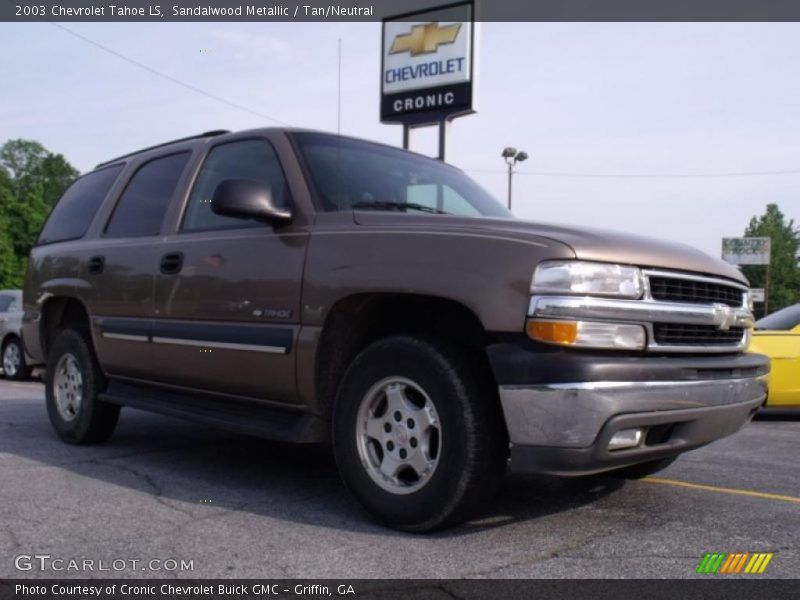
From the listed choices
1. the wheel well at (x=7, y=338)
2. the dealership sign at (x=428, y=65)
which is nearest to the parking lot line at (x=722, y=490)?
the wheel well at (x=7, y=338)

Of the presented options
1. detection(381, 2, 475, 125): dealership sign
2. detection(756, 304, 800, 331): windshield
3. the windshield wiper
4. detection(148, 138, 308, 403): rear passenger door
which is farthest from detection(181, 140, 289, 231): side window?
detection(381, 2, 475, 125): dealership sign

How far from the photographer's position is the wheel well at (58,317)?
5895mm

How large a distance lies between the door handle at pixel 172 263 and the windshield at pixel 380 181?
3.33 ft

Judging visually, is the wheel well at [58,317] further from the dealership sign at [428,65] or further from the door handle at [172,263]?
the dealership sign at [428,65]

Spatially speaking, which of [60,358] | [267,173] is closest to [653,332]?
[267,173]

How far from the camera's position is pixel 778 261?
47.4 meters

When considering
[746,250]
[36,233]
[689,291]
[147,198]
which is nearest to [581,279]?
[689,291]

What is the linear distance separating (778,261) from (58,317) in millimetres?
48808

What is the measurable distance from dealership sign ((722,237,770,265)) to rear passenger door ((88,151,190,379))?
37.5 meters

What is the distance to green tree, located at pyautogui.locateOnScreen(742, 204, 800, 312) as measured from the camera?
4732 centimetres

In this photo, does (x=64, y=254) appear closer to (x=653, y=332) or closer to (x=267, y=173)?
(x=267, y=173)

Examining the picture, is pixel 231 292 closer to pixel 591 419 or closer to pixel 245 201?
pixel 245 201

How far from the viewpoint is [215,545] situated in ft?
10.9

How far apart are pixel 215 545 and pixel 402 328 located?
1284 millimetres
